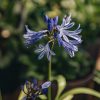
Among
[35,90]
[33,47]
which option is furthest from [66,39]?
[33,47]

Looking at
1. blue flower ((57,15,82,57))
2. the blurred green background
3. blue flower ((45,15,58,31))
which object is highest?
blue flower ((45,15,58,31))

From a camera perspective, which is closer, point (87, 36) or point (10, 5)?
point (87, 36)

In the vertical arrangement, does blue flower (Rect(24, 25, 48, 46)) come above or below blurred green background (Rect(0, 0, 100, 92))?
above

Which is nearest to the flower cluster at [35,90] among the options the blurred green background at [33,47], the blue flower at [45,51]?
the blue flower at [45,51]

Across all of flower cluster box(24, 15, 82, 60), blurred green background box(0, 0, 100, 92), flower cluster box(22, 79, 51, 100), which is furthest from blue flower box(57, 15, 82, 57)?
blurred green background box(0, 0, 100, 92)

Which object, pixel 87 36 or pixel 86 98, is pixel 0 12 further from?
pixel 86 98

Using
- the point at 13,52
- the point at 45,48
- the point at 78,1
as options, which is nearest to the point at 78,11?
the point at 78,1

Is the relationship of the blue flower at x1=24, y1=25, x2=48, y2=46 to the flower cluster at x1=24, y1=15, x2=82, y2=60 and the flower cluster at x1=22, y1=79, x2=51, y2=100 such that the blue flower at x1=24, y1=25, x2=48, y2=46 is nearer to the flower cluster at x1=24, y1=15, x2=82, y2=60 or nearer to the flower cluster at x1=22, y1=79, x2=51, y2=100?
the flower cluster at x1=24, y1=15, x2=82, y2=60

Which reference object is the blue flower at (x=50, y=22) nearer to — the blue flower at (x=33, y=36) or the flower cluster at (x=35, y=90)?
the blue flower at (x=33, y=36)
